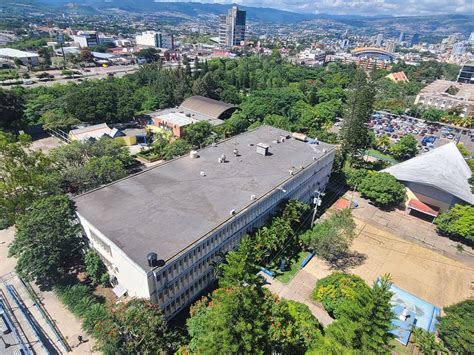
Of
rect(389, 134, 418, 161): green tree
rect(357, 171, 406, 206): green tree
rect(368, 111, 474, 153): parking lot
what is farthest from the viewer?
rect(368, 111, 474, 153): parking lot

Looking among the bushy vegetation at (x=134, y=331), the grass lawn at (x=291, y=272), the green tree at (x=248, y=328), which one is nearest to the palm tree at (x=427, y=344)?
the green tree at (x=248, y=328)

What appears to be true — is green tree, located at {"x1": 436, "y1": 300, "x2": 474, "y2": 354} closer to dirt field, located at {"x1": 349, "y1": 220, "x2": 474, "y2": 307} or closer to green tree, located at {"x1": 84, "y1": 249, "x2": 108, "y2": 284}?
dirt field, located at {"x1": 349, "y1": 220, "x2": 474, "y2": 307}

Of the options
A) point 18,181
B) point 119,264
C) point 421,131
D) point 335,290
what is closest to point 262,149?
point 335,290

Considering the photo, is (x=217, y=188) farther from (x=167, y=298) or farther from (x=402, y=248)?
(x=402, y=248)

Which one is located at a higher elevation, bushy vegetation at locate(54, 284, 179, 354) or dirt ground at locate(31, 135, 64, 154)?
bushy vegetation at locate(54, 284, 179, 354)

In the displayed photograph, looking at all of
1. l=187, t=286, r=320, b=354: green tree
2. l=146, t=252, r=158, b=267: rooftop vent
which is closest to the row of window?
l=187, t=286, r=320, b=354: green tree

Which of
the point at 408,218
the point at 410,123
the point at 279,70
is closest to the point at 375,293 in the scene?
the point at 408,218
